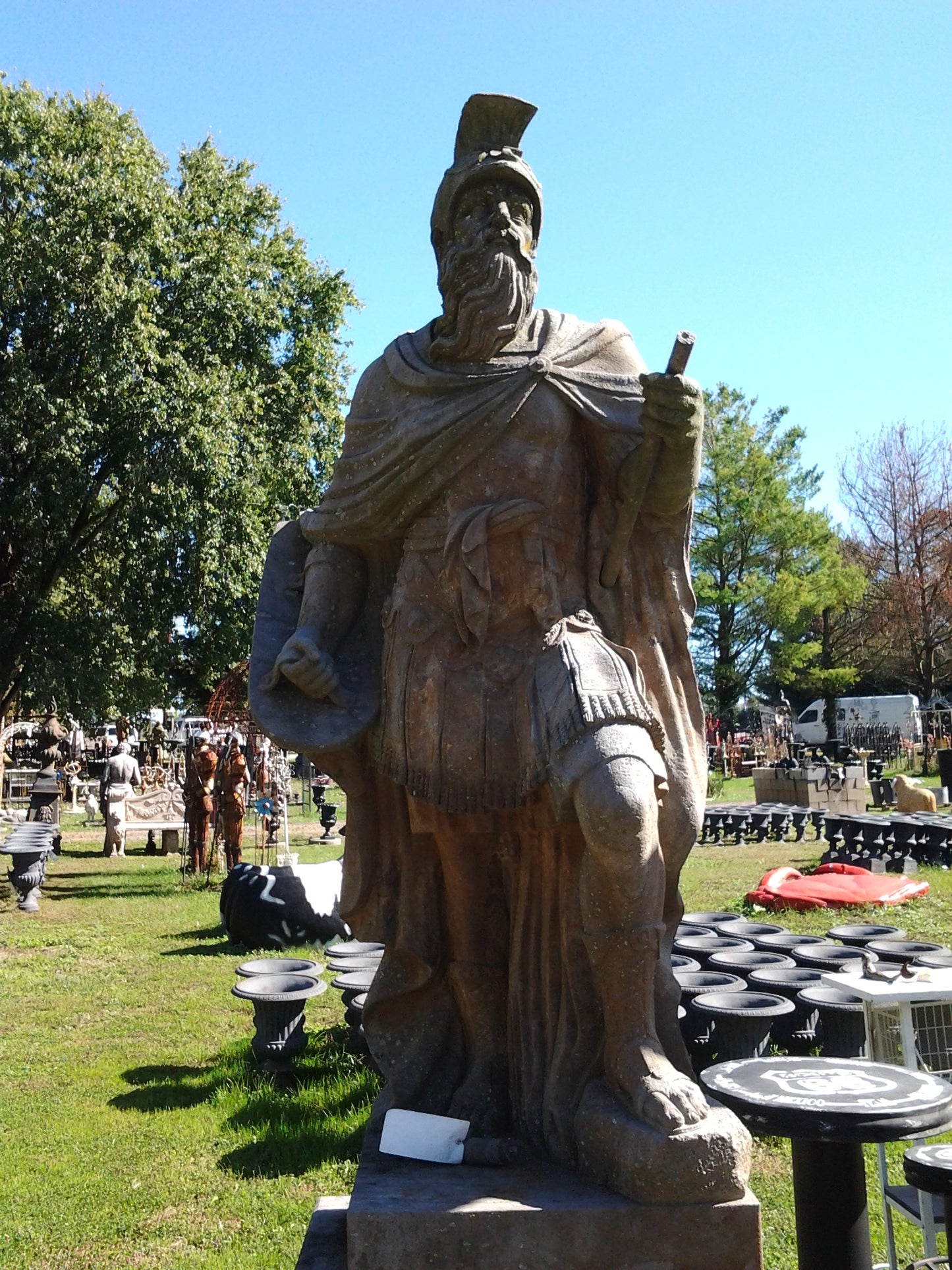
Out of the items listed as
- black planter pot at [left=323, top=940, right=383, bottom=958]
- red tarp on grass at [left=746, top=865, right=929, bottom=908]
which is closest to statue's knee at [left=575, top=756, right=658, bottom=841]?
black planter pot at [left=323, top=940, right=383, bottom=958]

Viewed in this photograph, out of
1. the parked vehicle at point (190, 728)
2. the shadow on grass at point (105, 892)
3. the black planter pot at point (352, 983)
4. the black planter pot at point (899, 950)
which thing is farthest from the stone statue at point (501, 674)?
the parked vehicle at point (190, 728)

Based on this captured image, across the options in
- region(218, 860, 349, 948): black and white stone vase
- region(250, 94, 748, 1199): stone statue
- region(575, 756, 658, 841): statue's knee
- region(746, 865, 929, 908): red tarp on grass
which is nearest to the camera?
region(575, 756, 658, 841): statue's knee

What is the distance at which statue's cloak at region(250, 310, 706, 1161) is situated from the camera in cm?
300

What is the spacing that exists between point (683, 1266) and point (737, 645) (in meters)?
32.8

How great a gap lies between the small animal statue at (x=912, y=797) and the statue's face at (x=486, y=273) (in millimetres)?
18236

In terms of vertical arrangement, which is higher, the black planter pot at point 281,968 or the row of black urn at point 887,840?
the row of black urn at point 887,840

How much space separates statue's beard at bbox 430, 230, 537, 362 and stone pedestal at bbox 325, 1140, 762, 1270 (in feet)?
7.12

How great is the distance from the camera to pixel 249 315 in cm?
1816

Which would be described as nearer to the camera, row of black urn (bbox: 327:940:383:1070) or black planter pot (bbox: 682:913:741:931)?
row of black urn (bbox: 327:940:383:1070)

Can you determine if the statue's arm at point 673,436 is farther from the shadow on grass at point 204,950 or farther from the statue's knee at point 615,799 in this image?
the shadow on grass at point 204,950

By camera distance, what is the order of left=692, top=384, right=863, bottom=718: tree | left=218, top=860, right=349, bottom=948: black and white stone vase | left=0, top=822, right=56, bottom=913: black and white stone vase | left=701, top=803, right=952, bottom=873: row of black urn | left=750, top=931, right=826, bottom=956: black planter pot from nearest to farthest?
1. left=750, top=931, right=826, bottom=956: black planter pot
2. left=218, top=860, right=349, bottom=948: black and white stone vase
3. left=0, top=822, right=56, bottom=913: black and white stone vase
4. left=701, top=803, right=952, bottom=873: row of black urn
5. left=692, top=384, right=863, bottom=718: tree

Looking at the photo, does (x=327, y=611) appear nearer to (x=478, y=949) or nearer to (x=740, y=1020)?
(x=478, y=949)

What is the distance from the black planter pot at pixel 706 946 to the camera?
7.45 meters

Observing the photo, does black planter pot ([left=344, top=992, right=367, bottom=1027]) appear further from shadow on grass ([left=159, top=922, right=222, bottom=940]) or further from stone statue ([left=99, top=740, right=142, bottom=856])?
stone statue ([left=99, top=740, right=142, bottom=856])
